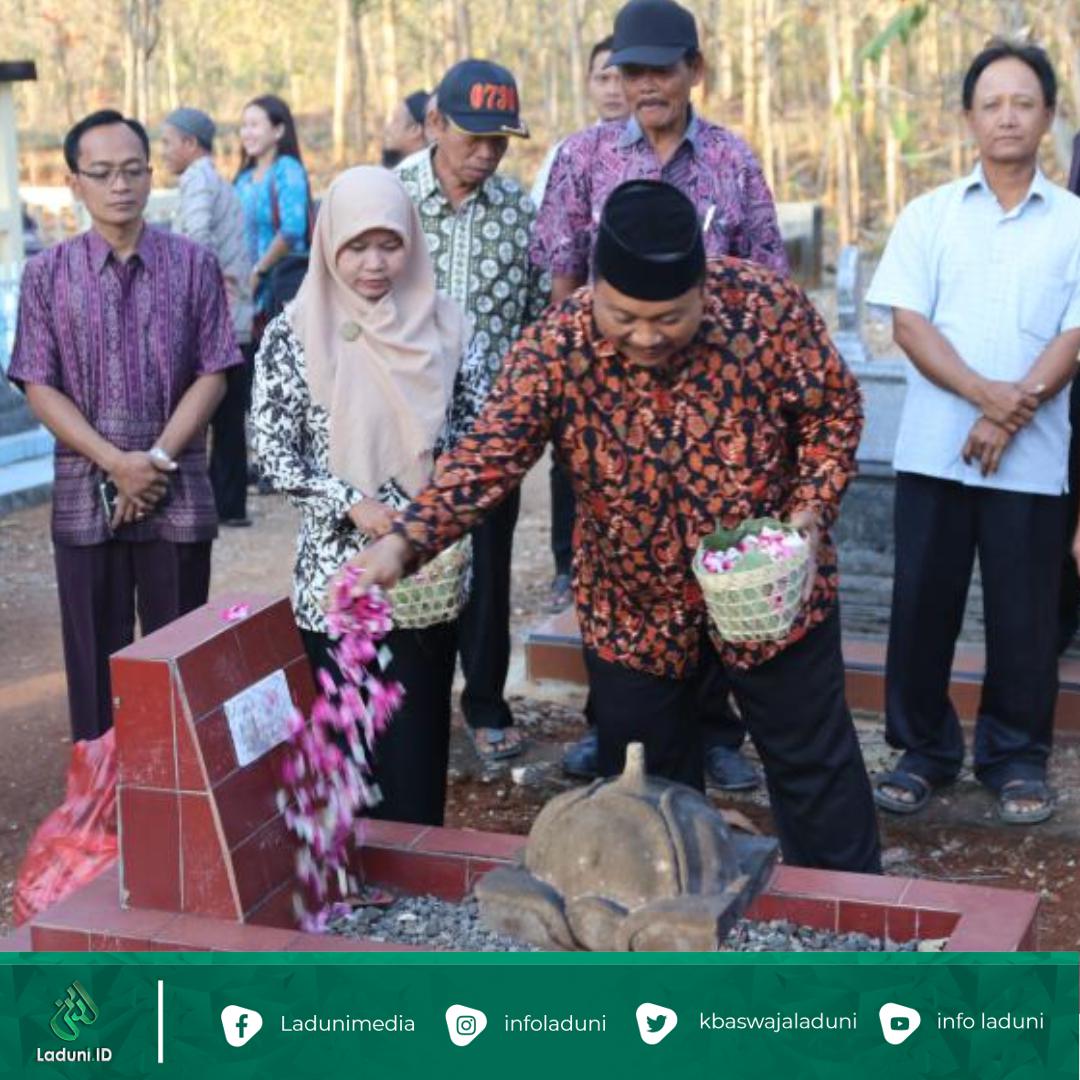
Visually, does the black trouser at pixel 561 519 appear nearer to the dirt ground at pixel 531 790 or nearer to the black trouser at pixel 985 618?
the dirt ground at pixel 531 790

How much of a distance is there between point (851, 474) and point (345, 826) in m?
1.11

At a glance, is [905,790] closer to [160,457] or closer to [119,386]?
[160,457]

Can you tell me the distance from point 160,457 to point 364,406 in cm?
80

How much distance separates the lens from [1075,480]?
5.10 meters

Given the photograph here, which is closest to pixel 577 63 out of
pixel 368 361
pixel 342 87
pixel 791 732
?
pixel 342 87

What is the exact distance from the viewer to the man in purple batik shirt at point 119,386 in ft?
14.4

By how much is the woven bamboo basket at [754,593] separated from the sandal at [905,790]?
178cm

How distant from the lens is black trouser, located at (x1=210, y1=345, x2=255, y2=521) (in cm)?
788

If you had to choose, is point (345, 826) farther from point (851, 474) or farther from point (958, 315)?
point (958, 315)

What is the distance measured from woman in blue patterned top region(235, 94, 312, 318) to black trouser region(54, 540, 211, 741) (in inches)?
144

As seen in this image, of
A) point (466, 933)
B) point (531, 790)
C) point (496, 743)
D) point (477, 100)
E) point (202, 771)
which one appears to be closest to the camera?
point (202, 771)

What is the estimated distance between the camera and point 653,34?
4508 mm
